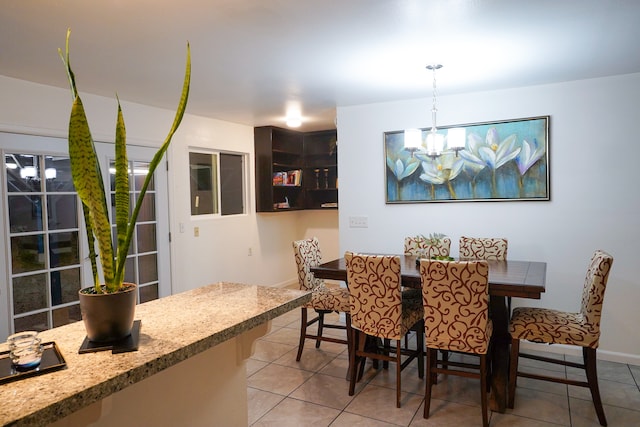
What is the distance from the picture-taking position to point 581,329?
102 inches

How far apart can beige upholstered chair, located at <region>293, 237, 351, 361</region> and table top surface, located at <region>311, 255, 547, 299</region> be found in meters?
0.26

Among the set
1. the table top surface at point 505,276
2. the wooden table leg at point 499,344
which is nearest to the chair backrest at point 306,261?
the table top surface at point 505,276

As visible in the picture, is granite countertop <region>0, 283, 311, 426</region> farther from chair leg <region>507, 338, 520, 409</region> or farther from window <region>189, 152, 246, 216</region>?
window <region>189, 152, 246, 216</region>

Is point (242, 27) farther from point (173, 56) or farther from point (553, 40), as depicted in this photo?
point (553, 40)

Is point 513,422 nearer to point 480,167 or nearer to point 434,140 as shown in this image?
point 434,140

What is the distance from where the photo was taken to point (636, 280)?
3408 mm

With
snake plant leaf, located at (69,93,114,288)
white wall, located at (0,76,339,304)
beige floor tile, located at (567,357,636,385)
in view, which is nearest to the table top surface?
beige floor tile, located at (567,357,636,385)

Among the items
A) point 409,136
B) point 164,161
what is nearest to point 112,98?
point 164,161

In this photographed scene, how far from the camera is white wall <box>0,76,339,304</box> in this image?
3.36m

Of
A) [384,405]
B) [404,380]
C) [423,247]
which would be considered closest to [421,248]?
[423,247]

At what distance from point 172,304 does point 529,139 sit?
3.31m

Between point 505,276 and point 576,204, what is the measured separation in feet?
4.14

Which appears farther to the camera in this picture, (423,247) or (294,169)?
(294,169)

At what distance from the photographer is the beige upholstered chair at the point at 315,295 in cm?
335
